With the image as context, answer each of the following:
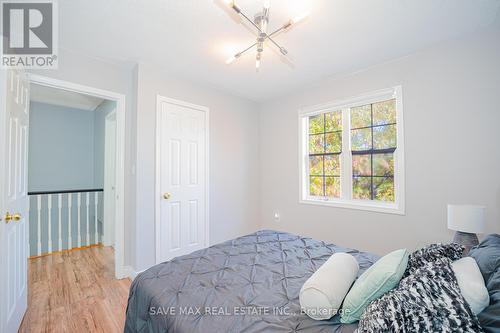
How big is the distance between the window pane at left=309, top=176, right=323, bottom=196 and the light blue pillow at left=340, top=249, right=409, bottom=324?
2.34 m

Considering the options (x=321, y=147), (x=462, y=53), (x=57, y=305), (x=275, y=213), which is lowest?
(x=57, y=305)

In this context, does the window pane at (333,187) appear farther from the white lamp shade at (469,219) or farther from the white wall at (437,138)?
the white lamp shade at (469,219)

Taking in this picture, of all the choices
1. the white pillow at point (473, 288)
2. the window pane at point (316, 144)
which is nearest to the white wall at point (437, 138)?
the window pane at point (316, 144)

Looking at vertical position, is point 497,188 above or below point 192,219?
above

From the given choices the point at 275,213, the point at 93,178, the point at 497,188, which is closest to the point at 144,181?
the point at 275,213

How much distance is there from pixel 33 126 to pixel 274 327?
5327 mm

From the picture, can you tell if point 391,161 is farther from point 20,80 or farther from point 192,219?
point 20,80

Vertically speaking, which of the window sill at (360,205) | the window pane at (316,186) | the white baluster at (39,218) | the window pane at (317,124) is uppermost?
the window pane at (317,124)

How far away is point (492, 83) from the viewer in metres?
1.97

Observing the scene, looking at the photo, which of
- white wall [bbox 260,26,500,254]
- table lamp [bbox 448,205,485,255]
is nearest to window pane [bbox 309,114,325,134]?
white wall [bbox 260,26,500,254]

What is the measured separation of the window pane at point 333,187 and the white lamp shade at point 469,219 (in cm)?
137

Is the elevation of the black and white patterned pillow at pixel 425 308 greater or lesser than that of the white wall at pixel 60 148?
lesser

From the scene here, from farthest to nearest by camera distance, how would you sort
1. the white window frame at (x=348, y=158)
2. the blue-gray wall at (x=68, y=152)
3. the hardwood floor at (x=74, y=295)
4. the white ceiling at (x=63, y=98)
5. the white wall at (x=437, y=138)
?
the blue-gray wall at (x=68, y=152) → the white ceiling at (x=63, y=98) → the white window frame at (x=348, y=158) → the white wall at (x=437, y=138) → the hardwood floor at (x=74, y=295)

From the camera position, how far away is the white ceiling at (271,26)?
1.70 m
